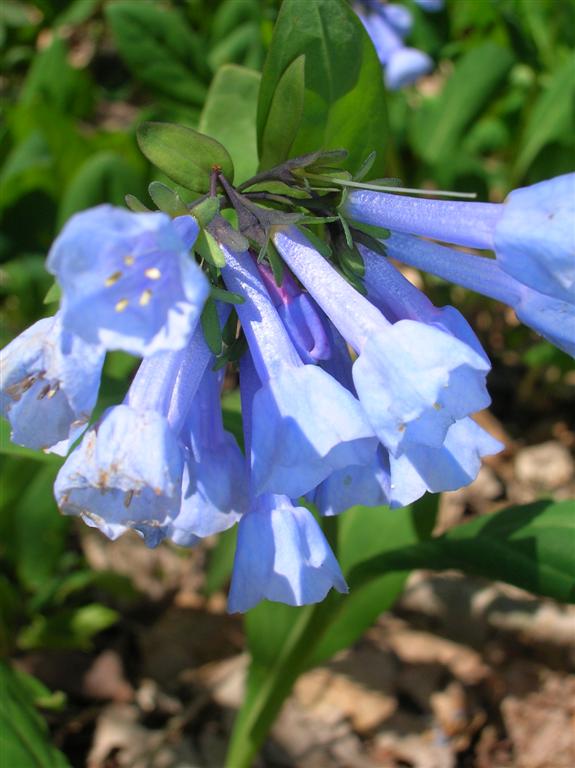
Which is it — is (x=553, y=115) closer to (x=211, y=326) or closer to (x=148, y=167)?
(x=148, y=167)

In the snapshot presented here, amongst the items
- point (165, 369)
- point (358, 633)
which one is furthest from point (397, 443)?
point (358, 633)

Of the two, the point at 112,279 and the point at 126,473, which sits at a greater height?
the point at 112,279

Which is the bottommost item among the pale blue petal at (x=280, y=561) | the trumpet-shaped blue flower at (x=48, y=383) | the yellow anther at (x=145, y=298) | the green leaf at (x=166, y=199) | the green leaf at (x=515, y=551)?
the green leaf at (x=515, y=551)

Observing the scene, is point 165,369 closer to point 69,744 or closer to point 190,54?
point 69,744

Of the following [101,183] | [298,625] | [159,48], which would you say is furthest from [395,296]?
[159,48]

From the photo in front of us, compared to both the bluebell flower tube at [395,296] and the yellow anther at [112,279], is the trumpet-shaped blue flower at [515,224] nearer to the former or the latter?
the bluebell flower tube at [395,296]

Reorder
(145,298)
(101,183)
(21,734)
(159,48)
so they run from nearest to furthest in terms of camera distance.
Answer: (145,298)
(21,734)
(101,183)
(159,48)

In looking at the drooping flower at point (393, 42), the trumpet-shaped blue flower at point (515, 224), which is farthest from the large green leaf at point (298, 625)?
the drooping flower at point (393, 42)

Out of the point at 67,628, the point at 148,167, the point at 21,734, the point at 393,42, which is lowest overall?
the point at 67,628
